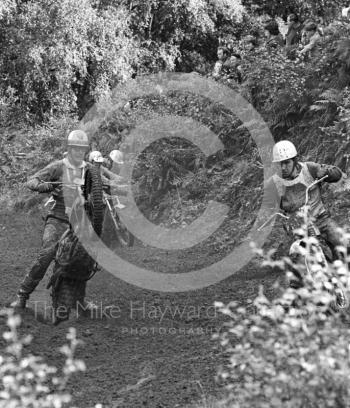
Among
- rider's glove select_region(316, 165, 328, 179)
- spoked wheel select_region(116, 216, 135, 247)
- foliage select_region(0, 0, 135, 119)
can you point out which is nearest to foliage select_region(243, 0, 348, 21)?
foliage select_region(0, 0, 135, 119)

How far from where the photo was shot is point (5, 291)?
11898mm

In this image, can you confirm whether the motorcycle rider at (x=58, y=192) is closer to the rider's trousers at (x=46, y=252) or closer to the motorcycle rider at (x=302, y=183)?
the rider's trousers at (x=46, y=252)

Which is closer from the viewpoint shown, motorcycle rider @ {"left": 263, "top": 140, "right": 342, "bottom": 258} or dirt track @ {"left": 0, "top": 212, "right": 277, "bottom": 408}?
dirt track @ {"left": 0, "top": 212, "right": 277, "bottom": 408}

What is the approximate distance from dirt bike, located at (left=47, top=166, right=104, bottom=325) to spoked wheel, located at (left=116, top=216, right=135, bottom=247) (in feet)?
21.8

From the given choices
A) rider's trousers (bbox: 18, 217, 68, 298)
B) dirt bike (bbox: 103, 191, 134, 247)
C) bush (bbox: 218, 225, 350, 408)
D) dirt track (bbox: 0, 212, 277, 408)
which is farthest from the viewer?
dirt bike (bbox: 103, 191, 134, 247)

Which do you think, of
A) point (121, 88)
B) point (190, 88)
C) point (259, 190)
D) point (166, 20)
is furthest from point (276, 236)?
point (166, 20)

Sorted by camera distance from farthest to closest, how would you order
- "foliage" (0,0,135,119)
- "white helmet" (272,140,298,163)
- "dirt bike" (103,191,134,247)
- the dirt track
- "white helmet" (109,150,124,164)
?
"foliage" (0,0,135,119), "white helmet" (109,150,124,164), "dirt bike" (103,191,134,247), "white helmet" (272,140,298,163), the dirt track

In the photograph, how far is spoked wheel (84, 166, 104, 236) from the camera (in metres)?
9.13

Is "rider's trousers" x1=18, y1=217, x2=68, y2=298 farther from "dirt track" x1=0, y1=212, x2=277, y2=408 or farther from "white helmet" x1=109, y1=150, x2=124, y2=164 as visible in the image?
"white helmet" x1=109, y1=150, x2=124, y2=164

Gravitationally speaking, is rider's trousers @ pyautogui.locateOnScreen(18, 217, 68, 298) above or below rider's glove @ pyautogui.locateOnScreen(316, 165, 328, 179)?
below

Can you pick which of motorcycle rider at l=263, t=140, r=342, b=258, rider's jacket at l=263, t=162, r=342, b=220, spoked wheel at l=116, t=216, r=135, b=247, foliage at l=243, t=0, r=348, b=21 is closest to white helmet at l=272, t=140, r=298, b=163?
motorcycle rider at l=263, t=140, r=342, b=258

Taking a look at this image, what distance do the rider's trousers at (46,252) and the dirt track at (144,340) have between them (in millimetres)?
387

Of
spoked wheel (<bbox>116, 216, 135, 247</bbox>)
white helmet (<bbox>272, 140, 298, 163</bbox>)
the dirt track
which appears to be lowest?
the dirt track

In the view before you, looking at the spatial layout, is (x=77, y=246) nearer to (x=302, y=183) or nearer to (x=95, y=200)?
(x=95, y=200)
